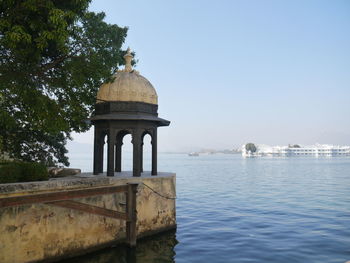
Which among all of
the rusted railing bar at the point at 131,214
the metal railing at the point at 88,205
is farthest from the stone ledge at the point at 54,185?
the rusted railing bar at the point at 131,214

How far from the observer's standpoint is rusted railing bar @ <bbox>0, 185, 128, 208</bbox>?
9828 mm

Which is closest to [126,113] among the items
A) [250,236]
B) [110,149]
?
[110,149]

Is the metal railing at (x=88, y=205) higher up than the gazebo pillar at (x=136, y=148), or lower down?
lower down

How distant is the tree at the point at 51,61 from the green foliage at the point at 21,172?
229cm

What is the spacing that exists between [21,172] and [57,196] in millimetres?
2220

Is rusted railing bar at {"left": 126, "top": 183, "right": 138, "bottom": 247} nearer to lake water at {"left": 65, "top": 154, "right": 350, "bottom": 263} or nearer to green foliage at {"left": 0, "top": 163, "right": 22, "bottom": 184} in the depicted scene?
lake water at {"left": 65, "top": 154, "right": 350, "bottom": 263}

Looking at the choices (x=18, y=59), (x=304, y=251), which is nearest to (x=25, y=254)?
(x=18, y=59)

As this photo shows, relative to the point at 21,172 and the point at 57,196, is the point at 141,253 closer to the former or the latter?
the point at 57,196

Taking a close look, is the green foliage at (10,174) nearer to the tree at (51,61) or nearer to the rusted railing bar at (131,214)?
the tree at (51,61)

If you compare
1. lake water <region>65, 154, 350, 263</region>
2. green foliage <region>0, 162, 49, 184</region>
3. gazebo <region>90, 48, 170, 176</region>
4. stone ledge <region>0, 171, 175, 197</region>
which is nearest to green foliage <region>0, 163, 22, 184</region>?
green foliage <region>0, 162, 49, 184</region>

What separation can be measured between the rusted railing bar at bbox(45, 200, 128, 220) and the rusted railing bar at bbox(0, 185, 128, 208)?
19 cm

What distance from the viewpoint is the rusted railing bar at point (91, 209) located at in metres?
11.3

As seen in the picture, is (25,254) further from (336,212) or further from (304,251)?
(336,212)

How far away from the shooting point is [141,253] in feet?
43.6
